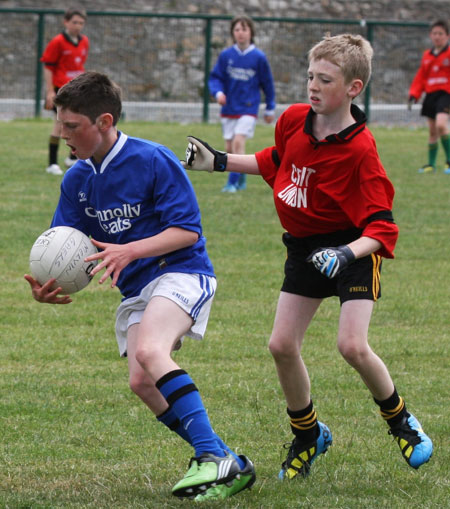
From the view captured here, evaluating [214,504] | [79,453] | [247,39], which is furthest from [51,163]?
[214,504]

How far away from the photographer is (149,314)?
4.02 m

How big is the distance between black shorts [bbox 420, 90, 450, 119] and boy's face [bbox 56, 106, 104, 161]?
38.0 ft

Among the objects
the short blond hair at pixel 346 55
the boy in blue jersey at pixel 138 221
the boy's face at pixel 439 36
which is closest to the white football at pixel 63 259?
the boy in blue jersey at pixel 138 221

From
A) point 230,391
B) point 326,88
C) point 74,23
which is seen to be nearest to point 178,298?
point 326,88

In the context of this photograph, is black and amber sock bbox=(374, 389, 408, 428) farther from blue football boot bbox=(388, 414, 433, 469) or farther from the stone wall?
the stone wall

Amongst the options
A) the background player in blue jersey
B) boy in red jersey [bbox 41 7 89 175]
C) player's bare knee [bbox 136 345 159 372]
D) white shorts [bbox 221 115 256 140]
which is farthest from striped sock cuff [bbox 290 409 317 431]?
boy in red jersey [bbox 41 7 89 175]

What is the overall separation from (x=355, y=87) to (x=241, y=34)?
902 centimetres

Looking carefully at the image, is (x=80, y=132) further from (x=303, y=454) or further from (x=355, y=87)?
(x=303, y=454)

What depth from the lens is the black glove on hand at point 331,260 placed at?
3908mm

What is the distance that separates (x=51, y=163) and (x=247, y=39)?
309 cm

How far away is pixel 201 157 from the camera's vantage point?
4586mm

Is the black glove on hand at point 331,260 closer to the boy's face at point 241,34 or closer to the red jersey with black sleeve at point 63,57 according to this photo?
the boy's face at point 241,34

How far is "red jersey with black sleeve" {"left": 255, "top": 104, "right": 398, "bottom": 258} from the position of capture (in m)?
4.18

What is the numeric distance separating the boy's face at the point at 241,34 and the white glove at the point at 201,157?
28.9 ft
